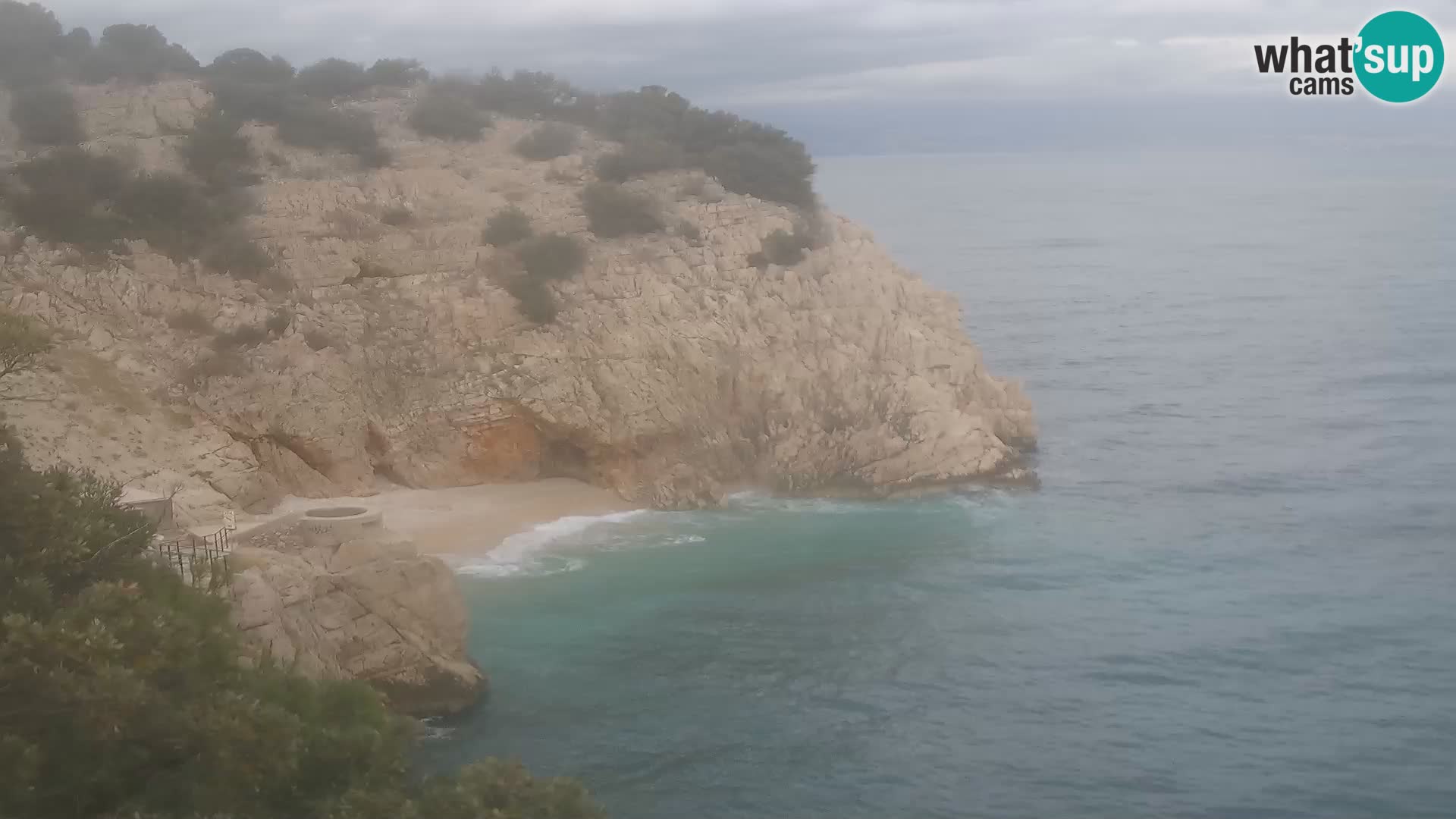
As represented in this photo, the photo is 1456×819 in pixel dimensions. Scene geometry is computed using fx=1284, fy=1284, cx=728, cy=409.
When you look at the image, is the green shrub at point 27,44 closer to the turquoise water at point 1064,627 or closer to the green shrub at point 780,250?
the green shrub at point 780,250

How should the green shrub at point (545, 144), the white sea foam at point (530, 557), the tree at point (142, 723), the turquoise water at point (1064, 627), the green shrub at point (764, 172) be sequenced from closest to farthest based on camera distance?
the tree at point (142, 723) → the turquoise water at point (1064, 627) → the white sea foam at point (530, 557) → the green shrub at point (545, 144) → the green shrub at point (764, 172)

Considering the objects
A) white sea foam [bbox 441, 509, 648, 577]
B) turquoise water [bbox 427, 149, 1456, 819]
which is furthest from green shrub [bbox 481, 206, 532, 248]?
turquoise water [bbox 427, 149, 1456, 819]

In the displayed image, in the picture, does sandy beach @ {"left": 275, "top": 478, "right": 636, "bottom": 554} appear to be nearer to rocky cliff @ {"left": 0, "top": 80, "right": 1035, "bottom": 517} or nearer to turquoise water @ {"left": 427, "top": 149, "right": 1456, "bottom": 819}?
rocky cliff @ {"left": 0, "top": 80, "right": 1035, "bottom": 517}

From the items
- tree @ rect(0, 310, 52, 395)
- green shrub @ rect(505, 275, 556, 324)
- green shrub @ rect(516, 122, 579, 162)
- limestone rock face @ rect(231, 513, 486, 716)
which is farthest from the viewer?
green shrub @ rect(516, 122, 579, 162)

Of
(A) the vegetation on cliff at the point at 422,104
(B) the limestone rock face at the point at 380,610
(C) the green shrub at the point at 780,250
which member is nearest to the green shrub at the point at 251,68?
(A) the vegetation on cliff at the point at 422,104

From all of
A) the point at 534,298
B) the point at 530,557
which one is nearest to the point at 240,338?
the point at 534,298

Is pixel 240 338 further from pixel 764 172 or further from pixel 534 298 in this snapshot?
pixel 764 172

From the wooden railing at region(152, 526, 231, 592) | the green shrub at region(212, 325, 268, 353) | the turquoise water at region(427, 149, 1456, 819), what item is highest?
the green shrub at region(212, 325, 268, 353)
